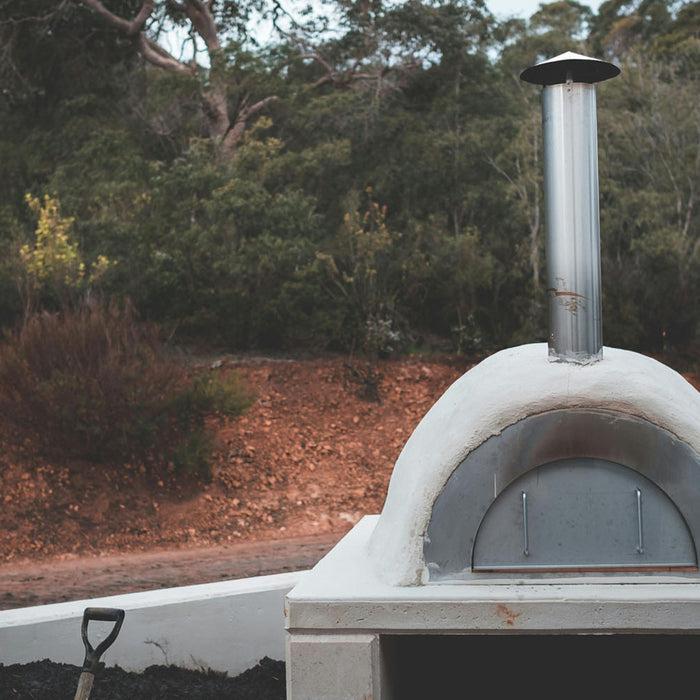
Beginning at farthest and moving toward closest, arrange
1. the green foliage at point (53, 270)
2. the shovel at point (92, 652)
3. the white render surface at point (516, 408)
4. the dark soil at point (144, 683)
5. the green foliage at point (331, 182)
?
the green foliage at point (331, 182) < the green foliage at point (53, 270) < the dark soil at point (144, 683) < the white render surface at point (516, 408) < the shovel at point (92, 652)

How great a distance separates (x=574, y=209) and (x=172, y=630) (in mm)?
2474

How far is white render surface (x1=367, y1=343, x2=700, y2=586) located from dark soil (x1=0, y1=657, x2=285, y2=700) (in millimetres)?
929

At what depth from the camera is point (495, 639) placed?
3883 millimetres

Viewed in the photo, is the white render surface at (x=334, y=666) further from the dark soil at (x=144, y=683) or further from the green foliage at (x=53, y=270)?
the green foliage at (x=53, y=270)

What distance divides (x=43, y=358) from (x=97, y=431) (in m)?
1.00

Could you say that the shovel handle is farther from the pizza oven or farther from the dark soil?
the dark soil

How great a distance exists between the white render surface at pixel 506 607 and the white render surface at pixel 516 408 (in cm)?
14

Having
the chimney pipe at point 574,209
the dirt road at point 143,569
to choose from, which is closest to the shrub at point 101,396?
the dirt road at point 143,569

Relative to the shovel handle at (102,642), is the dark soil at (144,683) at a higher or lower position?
lower

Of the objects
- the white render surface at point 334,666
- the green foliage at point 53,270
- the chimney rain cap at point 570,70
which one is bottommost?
the white render surface at point 334,666

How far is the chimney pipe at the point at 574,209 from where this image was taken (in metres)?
2.98

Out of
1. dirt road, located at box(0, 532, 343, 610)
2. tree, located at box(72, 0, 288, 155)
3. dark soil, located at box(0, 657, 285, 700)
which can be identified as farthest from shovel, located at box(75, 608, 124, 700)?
tree, located at box(72, 0, 288, 155)

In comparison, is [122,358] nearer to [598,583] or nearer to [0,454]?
[0,454]

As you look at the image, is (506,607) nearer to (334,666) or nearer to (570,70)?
(334,666)
